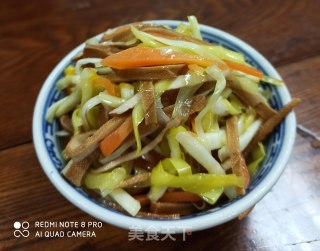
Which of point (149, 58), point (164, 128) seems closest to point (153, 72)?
point (149, 58)

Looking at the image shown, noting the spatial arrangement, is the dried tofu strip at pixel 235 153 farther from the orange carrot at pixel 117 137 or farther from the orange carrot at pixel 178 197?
the orange carrot at pixel 117 137

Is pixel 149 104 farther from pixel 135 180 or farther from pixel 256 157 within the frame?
pixel 256 157

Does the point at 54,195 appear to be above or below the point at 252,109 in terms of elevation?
below

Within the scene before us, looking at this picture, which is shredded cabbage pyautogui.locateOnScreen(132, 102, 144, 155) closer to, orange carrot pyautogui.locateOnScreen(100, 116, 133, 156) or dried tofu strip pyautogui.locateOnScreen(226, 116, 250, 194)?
orange carrot pyautogui.locateOnScreen(100, 116, 133, 156)

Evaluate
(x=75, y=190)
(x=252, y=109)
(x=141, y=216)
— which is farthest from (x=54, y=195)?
(x=252, y=109)

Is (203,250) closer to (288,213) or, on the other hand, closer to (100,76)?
(288,213)
